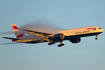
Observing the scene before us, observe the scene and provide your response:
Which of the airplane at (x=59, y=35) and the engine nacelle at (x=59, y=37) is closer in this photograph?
the airplane at (x=59, y=35)

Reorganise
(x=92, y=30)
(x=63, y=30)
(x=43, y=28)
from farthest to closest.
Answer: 1. (x=43, y=28)
2. (x=63, y=30)
3. (x=92, y=30)

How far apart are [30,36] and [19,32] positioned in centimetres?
731

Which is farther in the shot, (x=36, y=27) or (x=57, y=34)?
(x=36, y=27)

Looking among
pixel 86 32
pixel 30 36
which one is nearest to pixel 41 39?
pixel 30 36

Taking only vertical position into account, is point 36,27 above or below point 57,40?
above

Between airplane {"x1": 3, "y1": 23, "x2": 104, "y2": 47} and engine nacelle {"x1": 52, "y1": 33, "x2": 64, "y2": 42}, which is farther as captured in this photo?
engine nacelle {"x1": 52, "y1": 33, "x2": 64, "y2": 42}

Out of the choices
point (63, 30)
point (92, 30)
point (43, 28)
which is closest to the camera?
point (92, 30)

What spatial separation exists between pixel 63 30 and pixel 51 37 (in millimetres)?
5333

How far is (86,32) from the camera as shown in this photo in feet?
221

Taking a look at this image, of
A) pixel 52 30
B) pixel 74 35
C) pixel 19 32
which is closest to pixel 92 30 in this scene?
pixel 74 35

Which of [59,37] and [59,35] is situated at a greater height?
[59,35]

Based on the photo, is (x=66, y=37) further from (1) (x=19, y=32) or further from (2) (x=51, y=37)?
(1) (x=19, y=32)

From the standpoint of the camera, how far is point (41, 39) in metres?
74.9

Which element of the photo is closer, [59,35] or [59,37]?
[59,37]
